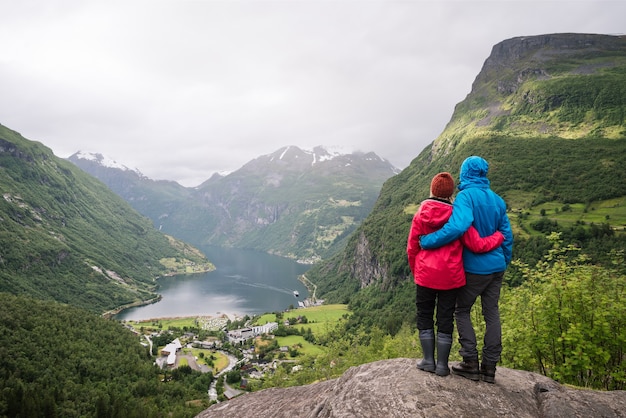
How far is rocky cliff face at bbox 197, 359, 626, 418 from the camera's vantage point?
18.2 feet

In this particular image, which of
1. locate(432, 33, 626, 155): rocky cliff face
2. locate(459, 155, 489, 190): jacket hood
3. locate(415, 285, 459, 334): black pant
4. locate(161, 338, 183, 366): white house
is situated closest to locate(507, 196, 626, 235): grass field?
locate(432, 33, 626, 155): rocky cliff face

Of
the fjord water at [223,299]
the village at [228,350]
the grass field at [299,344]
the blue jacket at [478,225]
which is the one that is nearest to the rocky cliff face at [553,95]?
the fjord water at [223,299]

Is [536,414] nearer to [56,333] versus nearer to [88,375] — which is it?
[88,375]

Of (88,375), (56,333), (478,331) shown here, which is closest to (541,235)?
(478,331)

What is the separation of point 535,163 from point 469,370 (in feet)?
431

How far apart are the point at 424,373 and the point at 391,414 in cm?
128

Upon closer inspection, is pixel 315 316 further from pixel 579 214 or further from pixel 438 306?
pixel 438 306

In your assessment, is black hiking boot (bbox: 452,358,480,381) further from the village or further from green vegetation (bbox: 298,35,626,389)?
the village

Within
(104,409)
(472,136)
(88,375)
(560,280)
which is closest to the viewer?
(560,280)

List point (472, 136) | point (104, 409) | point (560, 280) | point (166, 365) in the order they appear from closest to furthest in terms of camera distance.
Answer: point (560, 280) < point (104, 409) < point (166, 365) < point (472, 136)

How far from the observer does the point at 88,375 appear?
69.7m

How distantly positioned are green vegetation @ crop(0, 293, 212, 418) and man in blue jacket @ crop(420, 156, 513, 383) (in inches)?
2079

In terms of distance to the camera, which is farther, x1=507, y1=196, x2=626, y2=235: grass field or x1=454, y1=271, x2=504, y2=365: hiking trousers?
x1=507, y1=196, x2=626, y2=235: grass field

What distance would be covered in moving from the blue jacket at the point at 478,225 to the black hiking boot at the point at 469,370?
159cm
